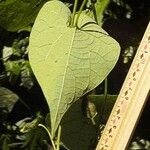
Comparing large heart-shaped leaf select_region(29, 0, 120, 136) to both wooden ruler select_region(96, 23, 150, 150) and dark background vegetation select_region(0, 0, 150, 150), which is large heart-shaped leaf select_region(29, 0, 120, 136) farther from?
dark background vegetation select_region(0, 0, 150, 150)

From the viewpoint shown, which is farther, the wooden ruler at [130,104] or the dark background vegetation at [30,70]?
the dark background vegetation at [30,70]

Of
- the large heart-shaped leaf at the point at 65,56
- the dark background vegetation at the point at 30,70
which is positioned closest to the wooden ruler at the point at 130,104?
the large heart-shaped leaf at the point at 65,56

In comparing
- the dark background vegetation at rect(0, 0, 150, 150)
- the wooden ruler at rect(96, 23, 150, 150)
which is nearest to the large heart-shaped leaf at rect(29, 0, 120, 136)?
the wooden ruler at rect(96, 23, 150, 150)

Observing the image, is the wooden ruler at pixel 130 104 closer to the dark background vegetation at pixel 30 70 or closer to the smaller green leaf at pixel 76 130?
the smaller green leaf at pixel 76 130

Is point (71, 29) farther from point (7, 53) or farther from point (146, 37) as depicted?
point (7, 53)

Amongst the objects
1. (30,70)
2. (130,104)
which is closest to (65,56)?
(130,104)

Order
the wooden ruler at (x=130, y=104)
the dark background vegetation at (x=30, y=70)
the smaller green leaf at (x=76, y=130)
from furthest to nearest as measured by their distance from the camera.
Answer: the dark background vegetation at (x=30, y=70) < the smaller green leaf at (x=76, y=130) < the wooden ruler at (x=130, y=104)
